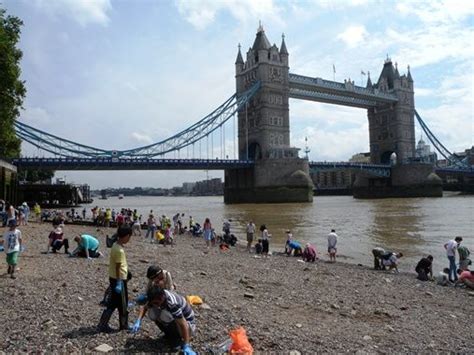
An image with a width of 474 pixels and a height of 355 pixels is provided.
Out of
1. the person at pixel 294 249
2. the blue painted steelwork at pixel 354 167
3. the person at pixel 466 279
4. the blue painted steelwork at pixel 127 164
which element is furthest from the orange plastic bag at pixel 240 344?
the blue painted steelwork at pixel 354 167

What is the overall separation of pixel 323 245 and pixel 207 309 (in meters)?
14.7

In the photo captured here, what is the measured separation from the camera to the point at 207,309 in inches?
279

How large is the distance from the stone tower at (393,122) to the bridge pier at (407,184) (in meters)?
10.4

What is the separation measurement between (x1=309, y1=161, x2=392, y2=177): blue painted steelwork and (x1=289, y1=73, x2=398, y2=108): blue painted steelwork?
13921 mm

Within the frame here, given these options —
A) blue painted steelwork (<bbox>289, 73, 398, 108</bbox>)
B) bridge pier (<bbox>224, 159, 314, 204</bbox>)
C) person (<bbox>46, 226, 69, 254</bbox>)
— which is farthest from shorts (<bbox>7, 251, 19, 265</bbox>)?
blue painted steelwork (<bbox>289, 73, 398, 108</bbox>)

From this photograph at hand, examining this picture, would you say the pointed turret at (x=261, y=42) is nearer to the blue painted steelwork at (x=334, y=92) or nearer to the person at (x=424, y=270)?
the blue painted steelwork at (x=334, y=92)

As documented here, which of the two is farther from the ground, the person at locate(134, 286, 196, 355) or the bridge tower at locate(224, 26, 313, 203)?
the bridge tower at locate(224, 26, 313, 203)

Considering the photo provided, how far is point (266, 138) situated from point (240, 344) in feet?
247

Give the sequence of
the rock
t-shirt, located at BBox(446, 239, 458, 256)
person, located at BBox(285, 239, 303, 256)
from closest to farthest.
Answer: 1. the rock
2. t-shirt, located at BBox(446, 239, 458, 256)
3. person, located at BBox(285, 239, 303, 256)

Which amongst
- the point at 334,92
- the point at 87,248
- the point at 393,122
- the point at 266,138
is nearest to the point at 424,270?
the point at 87,248

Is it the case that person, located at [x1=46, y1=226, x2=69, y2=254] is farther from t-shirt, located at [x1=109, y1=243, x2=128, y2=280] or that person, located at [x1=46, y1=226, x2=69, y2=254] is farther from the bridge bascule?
the bridge bascule

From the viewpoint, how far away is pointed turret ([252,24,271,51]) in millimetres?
82938

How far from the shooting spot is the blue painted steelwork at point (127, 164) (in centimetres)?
5956

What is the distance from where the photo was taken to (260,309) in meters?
7.50
